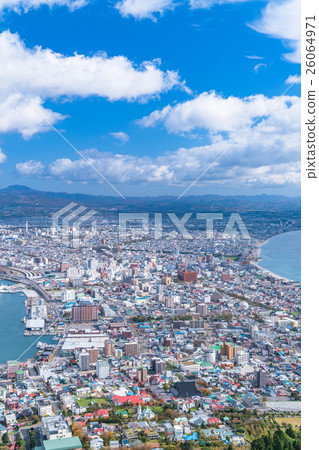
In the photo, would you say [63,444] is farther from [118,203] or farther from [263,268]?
[263,268]

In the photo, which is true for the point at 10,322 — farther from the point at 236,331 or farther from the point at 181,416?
the point at 181,416

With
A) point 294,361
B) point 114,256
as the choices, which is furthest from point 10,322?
point 114,256

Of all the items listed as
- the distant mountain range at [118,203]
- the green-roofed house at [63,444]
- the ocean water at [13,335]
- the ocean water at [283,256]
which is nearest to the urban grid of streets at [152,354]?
the green-roofed house at [63,444]

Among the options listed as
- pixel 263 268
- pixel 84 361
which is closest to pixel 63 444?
pixel 84 361

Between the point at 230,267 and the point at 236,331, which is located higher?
the point at 230,267

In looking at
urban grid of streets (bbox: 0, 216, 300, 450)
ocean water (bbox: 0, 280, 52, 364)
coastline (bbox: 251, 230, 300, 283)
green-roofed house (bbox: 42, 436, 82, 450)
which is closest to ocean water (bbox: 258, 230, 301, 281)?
coastline (bbox: 251, 230, 300, 283)

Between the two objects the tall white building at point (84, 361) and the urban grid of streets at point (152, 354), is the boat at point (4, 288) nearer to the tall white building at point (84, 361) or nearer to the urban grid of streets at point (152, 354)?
the urban grid of streets at point (152, 354)
